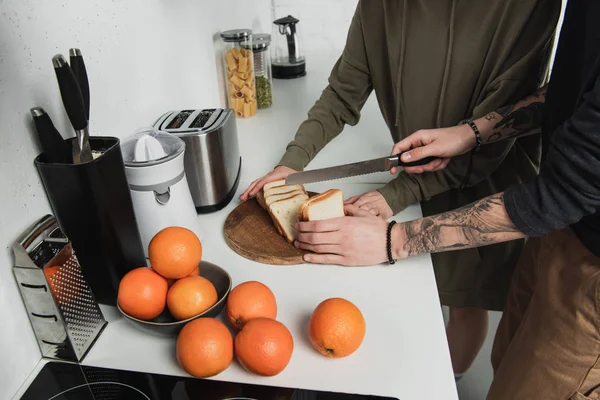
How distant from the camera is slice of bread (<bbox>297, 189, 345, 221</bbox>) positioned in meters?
0.99

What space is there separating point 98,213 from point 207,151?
0.38 metres

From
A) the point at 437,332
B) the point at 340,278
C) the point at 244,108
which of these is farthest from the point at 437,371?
the point at 244,108

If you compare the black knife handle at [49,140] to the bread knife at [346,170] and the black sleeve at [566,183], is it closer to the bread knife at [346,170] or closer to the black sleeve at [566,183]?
the bread knife at [346,170]

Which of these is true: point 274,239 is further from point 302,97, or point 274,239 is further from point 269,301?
point 302,97

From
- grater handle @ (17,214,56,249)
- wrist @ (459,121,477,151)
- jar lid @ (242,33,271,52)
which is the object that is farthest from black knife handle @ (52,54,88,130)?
jar lid @ (242,33,271,52)

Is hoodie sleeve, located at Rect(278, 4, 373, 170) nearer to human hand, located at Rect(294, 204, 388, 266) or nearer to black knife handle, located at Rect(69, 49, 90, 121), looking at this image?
human hand, located at Rect(294, 204, 388, 266)

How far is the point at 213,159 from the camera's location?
109 cm

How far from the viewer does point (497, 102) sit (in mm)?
1116

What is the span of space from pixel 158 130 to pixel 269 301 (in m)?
0.51

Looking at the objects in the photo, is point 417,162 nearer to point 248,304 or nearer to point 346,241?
point 346,241

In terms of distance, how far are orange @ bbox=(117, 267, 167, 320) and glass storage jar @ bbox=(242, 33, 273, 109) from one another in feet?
4.01

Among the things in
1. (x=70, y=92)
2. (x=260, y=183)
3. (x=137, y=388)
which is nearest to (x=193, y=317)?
(x=137, y=388)

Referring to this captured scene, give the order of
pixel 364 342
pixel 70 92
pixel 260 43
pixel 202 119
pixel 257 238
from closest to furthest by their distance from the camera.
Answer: pixel 70 92, pixel 364 342, pixel 257 238, pixel 202 119, pixel 260 43

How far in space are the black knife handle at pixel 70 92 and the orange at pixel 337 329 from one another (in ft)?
1.56
